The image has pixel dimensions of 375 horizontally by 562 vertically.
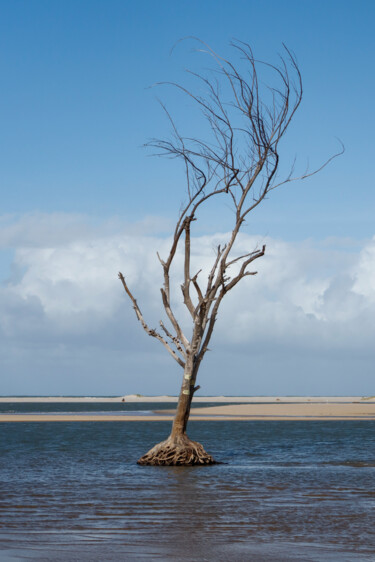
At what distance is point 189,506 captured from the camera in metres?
16.8

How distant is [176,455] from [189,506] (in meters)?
11.1

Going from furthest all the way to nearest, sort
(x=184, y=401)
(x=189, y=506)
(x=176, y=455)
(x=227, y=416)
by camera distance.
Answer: (x=227, y=416)
(x=184, y=401)
(x=176, y=455)
(x=189, y=506)

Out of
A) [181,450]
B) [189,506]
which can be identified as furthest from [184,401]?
[189,506]

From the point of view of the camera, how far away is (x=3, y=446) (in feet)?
123

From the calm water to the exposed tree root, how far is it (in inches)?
38.4

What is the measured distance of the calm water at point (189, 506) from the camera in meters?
11.7

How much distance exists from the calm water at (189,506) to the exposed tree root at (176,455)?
0.98 meters

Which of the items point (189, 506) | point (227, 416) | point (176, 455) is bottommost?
point (189, 506)

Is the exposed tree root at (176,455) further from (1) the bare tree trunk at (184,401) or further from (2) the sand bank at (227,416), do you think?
(2) the sand bank at (227,416)

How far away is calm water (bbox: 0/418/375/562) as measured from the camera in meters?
11.7

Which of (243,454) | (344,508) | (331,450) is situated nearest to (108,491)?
(344,508)

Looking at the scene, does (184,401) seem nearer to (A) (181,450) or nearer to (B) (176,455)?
(A) (181,450)

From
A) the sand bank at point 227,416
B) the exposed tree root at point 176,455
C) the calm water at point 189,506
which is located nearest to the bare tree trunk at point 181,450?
the exposed tree root at point 176,455

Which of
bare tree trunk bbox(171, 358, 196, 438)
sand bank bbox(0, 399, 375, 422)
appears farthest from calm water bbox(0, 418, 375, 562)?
sand bank bbox(0, 399, 375, 422)
